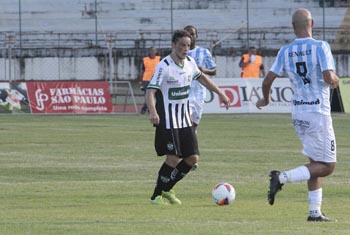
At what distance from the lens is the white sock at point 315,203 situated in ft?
34.5

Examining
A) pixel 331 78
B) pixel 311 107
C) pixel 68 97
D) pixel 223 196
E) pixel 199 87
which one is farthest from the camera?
pixel 68 97

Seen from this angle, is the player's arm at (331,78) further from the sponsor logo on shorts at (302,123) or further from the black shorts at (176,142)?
the black shorts at (176,142)

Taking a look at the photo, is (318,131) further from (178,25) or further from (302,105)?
(178,25)

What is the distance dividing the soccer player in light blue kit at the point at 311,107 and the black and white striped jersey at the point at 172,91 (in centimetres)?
215

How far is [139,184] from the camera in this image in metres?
14.7

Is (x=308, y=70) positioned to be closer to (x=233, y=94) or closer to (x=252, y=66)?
(x=233, y=94)

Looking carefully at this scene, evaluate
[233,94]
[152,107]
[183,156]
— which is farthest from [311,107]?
[233,94]

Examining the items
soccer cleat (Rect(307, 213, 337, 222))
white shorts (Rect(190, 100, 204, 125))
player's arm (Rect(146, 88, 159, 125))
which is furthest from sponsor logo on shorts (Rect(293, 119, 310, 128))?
white shorts (Rect(190, 100, 204, 125))

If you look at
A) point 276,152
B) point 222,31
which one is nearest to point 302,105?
point 276,152

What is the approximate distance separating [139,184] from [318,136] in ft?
15.0

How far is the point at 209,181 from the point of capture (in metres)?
15.0

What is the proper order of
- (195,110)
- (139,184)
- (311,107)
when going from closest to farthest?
(311,107) < (139,184) < (195,110)

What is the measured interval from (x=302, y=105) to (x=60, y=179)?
5.57m

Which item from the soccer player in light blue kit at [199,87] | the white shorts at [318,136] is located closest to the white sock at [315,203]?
the white shorts at [318,136]
